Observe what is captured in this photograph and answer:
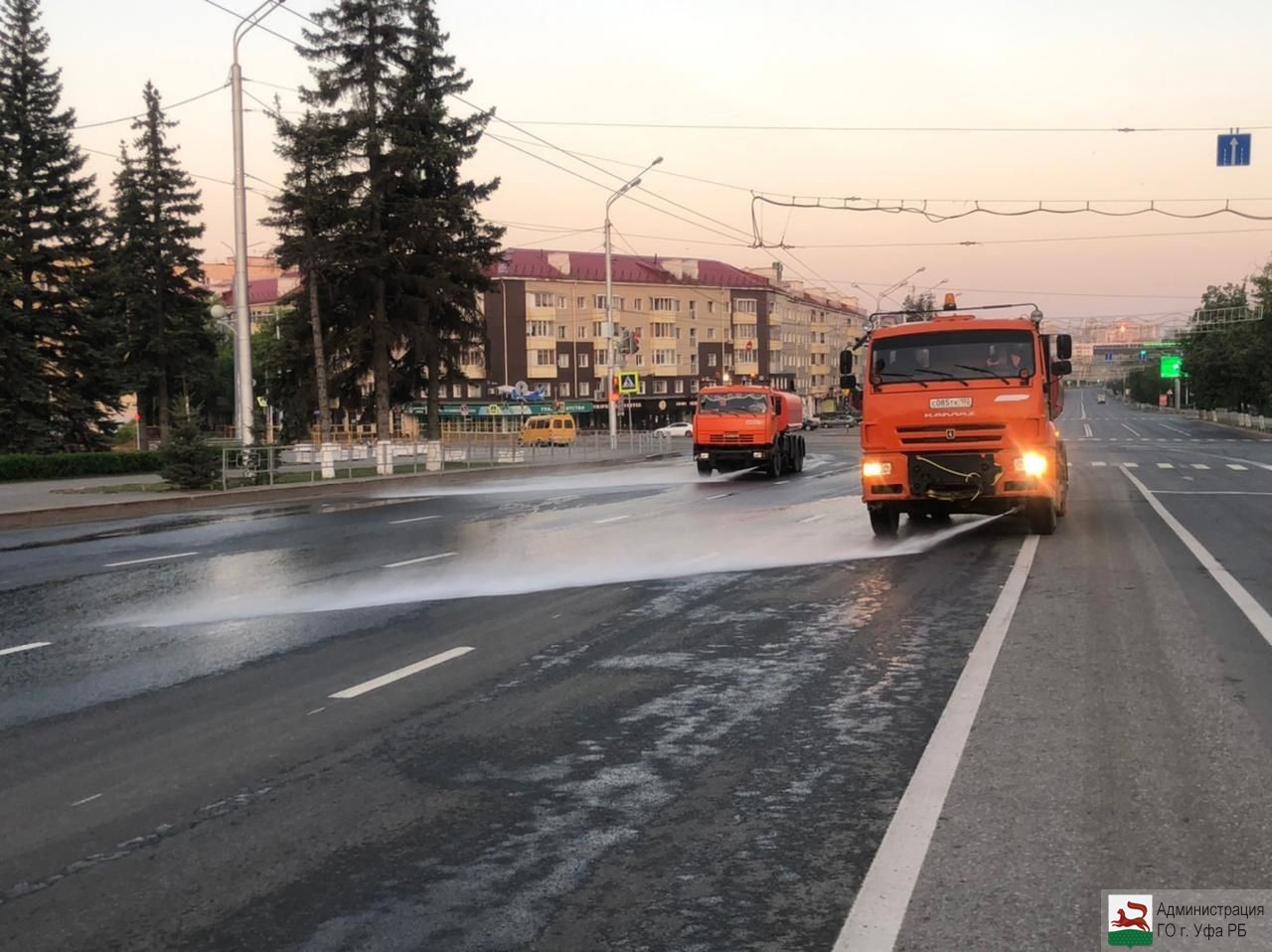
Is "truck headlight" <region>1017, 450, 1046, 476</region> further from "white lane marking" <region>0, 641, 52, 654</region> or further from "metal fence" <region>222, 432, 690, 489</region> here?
"metal fence" <region>222, 432, 690, 489</region>

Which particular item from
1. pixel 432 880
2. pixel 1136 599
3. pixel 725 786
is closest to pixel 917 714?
pixel 725 786

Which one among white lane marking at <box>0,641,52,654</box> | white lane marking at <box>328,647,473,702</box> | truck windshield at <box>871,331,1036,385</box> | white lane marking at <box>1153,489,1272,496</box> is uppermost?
truck windshield at <box>871,331,1036,385</box>

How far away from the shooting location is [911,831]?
4559mm

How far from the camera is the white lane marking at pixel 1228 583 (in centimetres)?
906

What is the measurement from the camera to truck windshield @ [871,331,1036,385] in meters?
15.7

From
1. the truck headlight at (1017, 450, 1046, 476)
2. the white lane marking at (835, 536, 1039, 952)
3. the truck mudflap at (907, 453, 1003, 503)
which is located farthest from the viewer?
the truck mudflap at (907, 453, 1003, 503)

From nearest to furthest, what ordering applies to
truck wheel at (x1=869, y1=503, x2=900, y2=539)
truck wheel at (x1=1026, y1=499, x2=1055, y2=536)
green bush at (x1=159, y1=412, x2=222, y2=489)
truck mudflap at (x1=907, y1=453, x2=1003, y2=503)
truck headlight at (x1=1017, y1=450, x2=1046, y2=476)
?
truck headlight at (x1=1017, y1=450, x2=1046, y2=476), truck mudflap at (x1=907, y1=453, x2=1003, y2=503), truck wheel at (x1=1026, y1=499, x2=1055, y2=536), truck wheel at (x1=869, y1=503, x2=900, y2=539), green bush at (x1=159, y1=412, x2=222, y2=489)

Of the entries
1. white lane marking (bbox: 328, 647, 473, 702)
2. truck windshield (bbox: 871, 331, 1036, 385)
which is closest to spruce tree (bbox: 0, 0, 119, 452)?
truck windshield (bbox: 871, 331, 1036, 385)

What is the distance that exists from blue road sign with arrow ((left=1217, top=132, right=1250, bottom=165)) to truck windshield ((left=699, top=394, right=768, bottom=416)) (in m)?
13.1

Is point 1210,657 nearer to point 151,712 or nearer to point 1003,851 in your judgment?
point 1003,851

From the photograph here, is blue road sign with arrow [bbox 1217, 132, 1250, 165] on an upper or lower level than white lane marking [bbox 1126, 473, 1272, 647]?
upper

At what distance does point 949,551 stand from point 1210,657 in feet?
20.9

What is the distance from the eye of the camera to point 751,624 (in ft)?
30.7

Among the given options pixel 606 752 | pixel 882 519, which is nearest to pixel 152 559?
pixel 882 519
